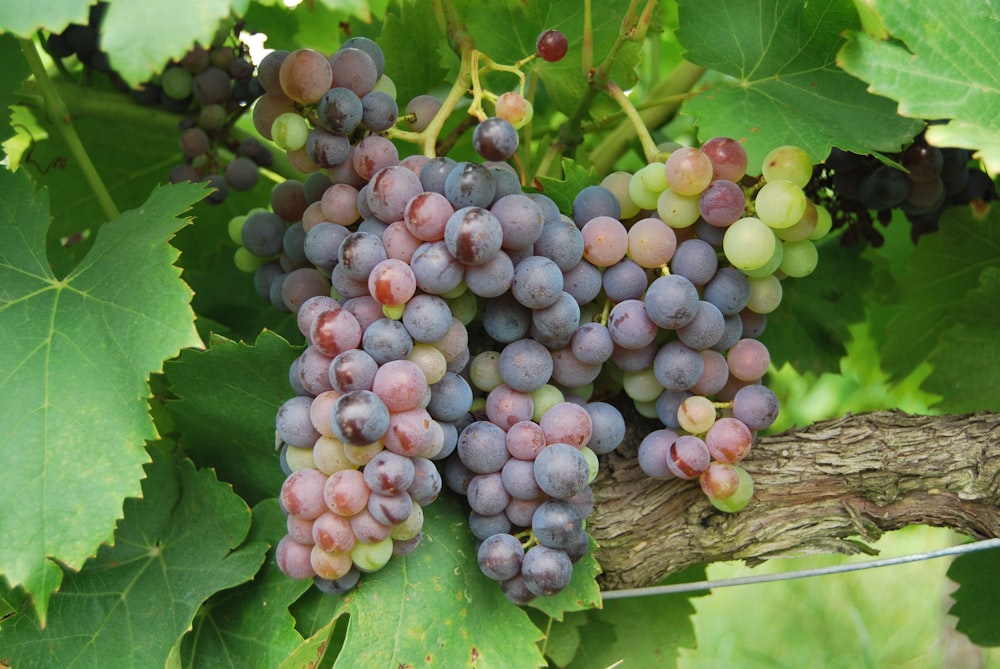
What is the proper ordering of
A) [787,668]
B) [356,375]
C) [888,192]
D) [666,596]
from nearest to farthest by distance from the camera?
[356,375], [888,192], [666,596], [787,668]

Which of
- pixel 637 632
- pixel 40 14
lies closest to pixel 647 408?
pixel 637 632

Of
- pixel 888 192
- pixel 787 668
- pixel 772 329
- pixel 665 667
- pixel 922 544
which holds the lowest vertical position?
pixel 787 668

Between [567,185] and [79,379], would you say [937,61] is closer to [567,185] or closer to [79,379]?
[567,185]

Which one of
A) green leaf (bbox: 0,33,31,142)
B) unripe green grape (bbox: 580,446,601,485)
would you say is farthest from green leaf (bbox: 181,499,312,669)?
green leaf (bbox: 0,33,31,142)

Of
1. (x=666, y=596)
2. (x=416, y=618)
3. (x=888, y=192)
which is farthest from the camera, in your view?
(x=666, y=596)

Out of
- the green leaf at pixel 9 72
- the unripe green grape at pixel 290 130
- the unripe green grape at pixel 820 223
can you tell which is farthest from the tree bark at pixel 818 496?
the green leaf at pixel 9 72

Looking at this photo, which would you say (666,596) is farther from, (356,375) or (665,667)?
(356,375)

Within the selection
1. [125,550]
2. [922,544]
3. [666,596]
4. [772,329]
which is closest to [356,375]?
[125,550]
